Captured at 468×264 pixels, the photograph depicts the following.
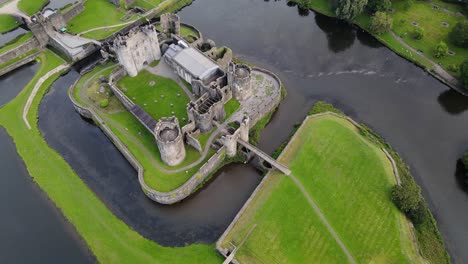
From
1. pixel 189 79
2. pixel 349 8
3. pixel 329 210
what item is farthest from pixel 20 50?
pixel 349 8

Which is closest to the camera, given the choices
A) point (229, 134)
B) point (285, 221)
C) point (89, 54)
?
point (285, 221)

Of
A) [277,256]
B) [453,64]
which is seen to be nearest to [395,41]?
[453,64]

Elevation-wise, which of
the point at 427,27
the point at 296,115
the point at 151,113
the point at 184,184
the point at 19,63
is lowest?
the point at 19,63

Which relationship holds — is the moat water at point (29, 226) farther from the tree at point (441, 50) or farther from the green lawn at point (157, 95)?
the tree at point (441, 50)

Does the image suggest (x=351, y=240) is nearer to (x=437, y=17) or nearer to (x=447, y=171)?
(x=447, y=171)

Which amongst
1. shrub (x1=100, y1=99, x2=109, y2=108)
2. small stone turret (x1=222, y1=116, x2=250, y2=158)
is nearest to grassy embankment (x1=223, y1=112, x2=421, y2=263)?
small stone turret (x1=222, y1=116, x2=250, y2=158)

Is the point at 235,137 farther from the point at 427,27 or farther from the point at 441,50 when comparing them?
the point at 427,27
